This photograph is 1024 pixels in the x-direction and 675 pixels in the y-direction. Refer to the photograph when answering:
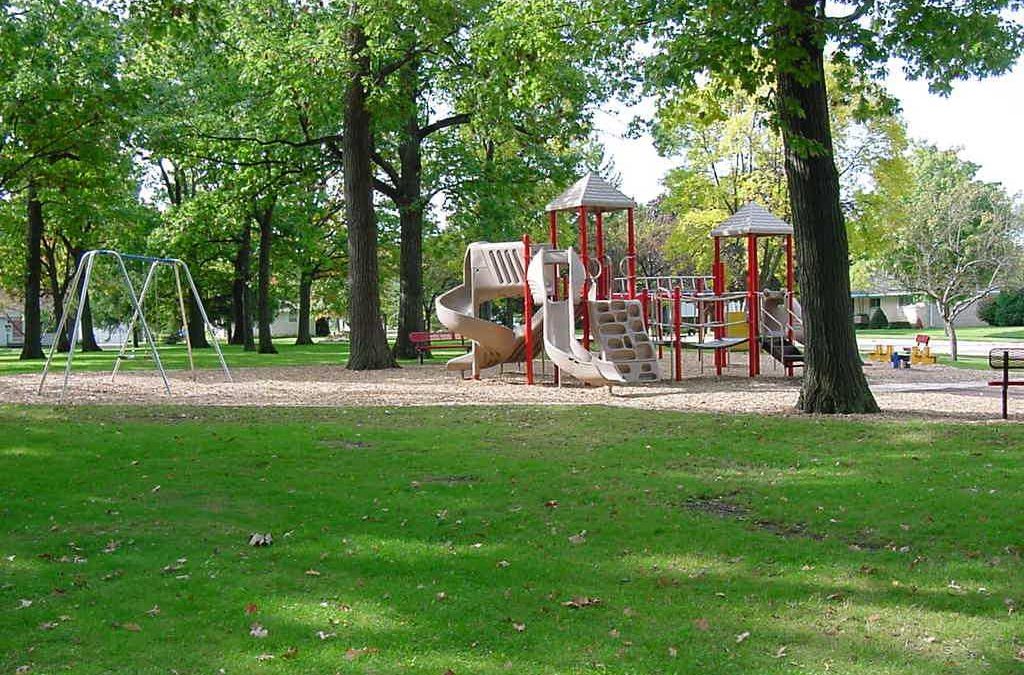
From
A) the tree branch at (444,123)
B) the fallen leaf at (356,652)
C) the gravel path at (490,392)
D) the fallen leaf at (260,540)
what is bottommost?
the fallen leaf at (356,652)

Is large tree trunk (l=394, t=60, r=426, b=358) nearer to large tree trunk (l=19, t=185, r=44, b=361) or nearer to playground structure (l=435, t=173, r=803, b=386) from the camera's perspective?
playground structure (l=435, t=173, r=803, b=386)

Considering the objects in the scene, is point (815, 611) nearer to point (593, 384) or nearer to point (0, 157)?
point (593, 384)

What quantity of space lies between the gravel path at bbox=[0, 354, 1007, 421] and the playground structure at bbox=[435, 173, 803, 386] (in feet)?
1.92

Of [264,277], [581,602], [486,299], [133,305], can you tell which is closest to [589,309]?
[486,299]

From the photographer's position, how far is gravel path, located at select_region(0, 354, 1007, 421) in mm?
15734

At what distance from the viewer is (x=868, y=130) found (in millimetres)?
35156

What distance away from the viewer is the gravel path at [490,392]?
1573 centimetres

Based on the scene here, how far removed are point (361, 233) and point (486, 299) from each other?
473 cm

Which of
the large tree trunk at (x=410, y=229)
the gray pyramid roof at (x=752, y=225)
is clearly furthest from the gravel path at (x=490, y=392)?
the large tree trunk at (x=410, y=229)

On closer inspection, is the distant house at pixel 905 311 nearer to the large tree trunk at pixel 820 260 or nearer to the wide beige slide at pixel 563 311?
the wide beige slide at pixel 563 311

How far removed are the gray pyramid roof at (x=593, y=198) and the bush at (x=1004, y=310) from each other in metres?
50.8

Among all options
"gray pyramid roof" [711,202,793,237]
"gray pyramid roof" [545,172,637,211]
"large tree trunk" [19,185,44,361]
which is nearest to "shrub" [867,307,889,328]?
"gray pyramid roof" [711,202,793,237]

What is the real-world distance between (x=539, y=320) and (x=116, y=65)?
13567 mm

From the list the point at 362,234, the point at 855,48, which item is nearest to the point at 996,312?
the point at 362,234
